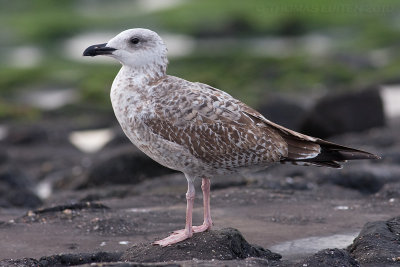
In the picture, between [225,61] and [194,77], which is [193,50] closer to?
[225,61]

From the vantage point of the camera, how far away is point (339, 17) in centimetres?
4638

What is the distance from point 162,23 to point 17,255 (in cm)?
3740

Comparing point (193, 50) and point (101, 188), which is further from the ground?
point (193, 50)

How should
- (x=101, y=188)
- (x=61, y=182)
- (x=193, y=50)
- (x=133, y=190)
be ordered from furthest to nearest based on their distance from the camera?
(x=193, y=50) → (x=61, y=182) → (x=101, y=188) → (x=133, y=190)

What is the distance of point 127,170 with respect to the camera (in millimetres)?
14562

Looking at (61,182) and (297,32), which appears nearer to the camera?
(61,182)

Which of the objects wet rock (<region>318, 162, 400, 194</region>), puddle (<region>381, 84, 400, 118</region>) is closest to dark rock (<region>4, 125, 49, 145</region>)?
puddle (<region>381, 84, 400, 118</region>)

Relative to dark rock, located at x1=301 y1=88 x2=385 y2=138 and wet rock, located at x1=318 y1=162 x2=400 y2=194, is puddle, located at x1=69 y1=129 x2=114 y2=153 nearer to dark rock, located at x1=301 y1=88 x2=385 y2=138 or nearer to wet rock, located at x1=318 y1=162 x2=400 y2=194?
dark rock, located at x1=301 y1=88 x2=385 y2=138

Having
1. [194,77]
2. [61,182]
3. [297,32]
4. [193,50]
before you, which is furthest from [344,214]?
[297,32]

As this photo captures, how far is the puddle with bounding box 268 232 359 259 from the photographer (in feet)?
29.4

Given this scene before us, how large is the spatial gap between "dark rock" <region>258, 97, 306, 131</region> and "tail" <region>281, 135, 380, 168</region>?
424 inches

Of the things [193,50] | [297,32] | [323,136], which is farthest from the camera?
[297,32]

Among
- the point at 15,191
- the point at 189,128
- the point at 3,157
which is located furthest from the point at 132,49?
the point at 3,157

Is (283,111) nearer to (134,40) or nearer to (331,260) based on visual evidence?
(134,40)
